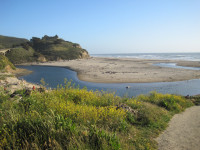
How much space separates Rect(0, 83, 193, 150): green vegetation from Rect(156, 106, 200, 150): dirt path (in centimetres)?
37

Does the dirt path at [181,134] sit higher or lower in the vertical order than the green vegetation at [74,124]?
lower

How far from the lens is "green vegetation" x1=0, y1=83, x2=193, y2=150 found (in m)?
4.11

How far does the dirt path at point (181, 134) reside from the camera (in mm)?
5893

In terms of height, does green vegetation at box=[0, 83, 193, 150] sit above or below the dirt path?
above

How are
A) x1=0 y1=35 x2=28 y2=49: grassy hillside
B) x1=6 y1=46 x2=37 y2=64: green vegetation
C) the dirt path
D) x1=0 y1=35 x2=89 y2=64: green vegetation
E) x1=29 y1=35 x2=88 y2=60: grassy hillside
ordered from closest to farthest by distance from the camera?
the dirt path
x1=6 y1=46 x2=37 y2=64: green vegetation
x1=0 y1=35 x2=89 y2=64: green vegetation
x1=29 y1=35 x2=88 y2=60: grassy hillside
x1=0 y1=35 x2=28 y2=49: grassy hillside

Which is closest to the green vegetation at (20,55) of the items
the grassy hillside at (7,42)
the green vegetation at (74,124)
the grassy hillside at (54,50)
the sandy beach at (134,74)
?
the grassy hillside at (54,50)

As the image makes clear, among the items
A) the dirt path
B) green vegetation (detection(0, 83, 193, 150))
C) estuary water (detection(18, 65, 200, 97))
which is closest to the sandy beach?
estuary water (detection(18, 65, 200, 97))

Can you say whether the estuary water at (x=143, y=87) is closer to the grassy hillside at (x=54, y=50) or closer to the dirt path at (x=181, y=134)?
the dirt path at (x=181, y=134)

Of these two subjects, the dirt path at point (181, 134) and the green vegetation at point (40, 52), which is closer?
the dirt path at point (181, 134)

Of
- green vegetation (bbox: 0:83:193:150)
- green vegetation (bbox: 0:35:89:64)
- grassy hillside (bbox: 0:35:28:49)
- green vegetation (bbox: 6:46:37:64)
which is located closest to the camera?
green vegetation (bbox: 0:83:193:150)

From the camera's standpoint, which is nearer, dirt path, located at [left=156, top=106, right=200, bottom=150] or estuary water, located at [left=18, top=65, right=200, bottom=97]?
dirt path, located at [left=156, top=106, right=200, bottom=150]

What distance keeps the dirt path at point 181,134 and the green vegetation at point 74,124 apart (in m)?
0.37

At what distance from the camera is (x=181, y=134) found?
693 cm

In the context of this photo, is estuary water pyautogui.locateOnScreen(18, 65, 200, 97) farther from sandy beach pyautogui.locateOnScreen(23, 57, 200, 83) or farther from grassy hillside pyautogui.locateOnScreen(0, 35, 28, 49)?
grassy hillside pyautogui.locateOnScreen(0, 35, 28, 49)
